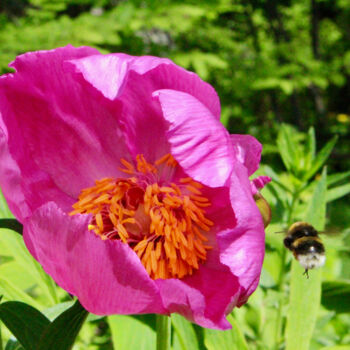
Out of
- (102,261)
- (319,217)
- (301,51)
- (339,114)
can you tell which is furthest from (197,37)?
(102,261)

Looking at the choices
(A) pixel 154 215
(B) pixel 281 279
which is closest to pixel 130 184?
(A) pixel 154 215

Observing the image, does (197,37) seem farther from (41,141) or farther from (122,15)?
(41,141)

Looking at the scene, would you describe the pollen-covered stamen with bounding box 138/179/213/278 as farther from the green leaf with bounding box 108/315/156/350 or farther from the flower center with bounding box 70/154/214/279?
the green leaf with bounding box 108/315/156/350

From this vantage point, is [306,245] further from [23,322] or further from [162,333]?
[23,322]

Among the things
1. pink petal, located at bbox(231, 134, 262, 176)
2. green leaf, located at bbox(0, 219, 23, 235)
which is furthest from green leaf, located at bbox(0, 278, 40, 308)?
pink petal, located at bbox(231, 134, 262, 176)

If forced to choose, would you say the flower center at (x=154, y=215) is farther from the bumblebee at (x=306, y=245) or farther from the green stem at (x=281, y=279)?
the green stem at (x=281, y=279)

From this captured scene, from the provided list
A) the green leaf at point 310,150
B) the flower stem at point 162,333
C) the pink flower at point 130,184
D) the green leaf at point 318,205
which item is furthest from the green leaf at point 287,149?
the flower stem at point 162,333

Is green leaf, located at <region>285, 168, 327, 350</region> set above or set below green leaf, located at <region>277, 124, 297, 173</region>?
below
